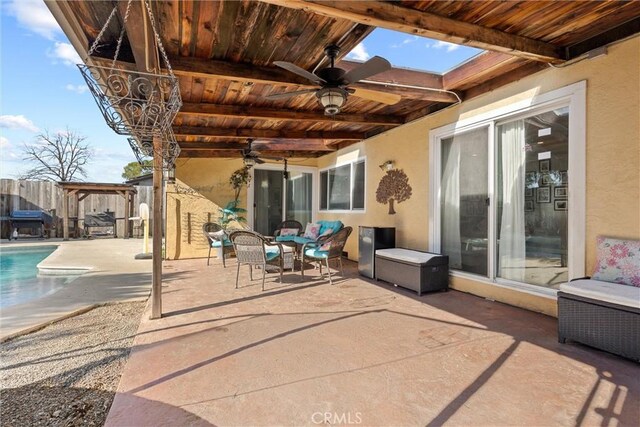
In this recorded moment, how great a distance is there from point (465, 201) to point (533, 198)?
93cm

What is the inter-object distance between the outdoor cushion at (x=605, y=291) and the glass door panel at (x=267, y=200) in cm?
687

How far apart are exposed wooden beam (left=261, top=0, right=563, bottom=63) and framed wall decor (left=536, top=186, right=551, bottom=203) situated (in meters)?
1.33

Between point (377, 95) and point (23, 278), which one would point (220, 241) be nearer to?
A: point (23, 278)

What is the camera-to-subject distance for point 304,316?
3.41 meters

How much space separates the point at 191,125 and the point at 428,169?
411 centimetres

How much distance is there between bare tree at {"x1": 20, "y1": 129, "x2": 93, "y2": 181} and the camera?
18.7 m

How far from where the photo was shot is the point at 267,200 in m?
8.65

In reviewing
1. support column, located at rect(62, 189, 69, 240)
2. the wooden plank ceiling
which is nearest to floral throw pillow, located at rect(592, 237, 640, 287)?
the wooden plank ceiling

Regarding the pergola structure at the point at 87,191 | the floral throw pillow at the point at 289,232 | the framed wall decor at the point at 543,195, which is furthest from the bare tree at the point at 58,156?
the framed wall decor at the point at 543,195

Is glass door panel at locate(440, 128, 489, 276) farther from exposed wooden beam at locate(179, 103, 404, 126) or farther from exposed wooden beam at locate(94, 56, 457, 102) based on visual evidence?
exposed wooden beam at locate(94, 56, 457, 102)

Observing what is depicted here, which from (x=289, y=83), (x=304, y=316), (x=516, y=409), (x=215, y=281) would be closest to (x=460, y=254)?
(x=304, y=316)

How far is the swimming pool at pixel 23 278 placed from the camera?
4706 mm

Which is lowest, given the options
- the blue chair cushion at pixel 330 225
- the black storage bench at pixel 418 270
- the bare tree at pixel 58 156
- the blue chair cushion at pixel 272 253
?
the black storage bench at pixel 418 270

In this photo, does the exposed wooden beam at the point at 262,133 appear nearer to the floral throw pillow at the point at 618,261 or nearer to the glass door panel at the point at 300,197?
the glass door panel at the point at 300,197
